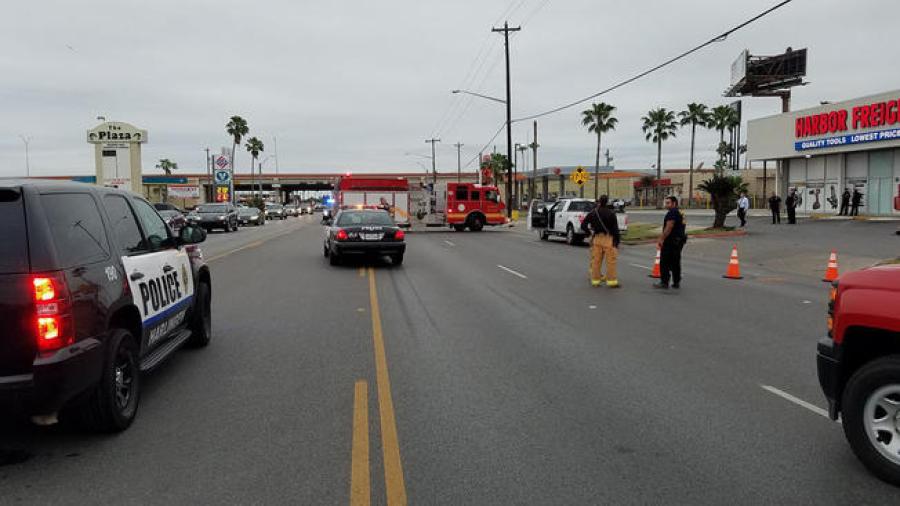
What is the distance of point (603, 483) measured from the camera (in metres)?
4.25

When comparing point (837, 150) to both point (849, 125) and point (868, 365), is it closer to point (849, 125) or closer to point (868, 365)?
point (849, 125)

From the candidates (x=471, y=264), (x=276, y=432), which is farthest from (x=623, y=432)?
(x=471, y=264)

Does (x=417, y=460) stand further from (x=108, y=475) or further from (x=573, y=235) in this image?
(x=573, y=235)

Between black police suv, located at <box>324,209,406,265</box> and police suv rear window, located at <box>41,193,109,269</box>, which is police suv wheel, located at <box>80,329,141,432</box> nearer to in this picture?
police suv rear window, located at <box>41,193,109,269</box>

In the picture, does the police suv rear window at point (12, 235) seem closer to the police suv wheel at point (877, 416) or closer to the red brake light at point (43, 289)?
the red brake light at point (43, 289)

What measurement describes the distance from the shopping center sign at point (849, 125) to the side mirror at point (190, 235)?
36.0 meters

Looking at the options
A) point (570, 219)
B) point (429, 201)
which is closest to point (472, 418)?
point (570, 219)

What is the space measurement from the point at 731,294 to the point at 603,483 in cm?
996

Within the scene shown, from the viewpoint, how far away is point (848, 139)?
37031mm

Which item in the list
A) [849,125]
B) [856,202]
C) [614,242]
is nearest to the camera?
[614,242]

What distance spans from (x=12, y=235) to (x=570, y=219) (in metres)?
24.7

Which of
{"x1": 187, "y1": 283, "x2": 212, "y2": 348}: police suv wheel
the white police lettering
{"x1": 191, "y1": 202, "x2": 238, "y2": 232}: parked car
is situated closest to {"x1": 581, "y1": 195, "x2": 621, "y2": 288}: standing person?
{"x1": 187, "y1": 283, "x2": 212, "y2": 348}: police suv wheel

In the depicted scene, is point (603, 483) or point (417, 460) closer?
point (603, 483)

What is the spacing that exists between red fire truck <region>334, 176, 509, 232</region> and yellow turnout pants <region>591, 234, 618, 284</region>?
71.2ft
